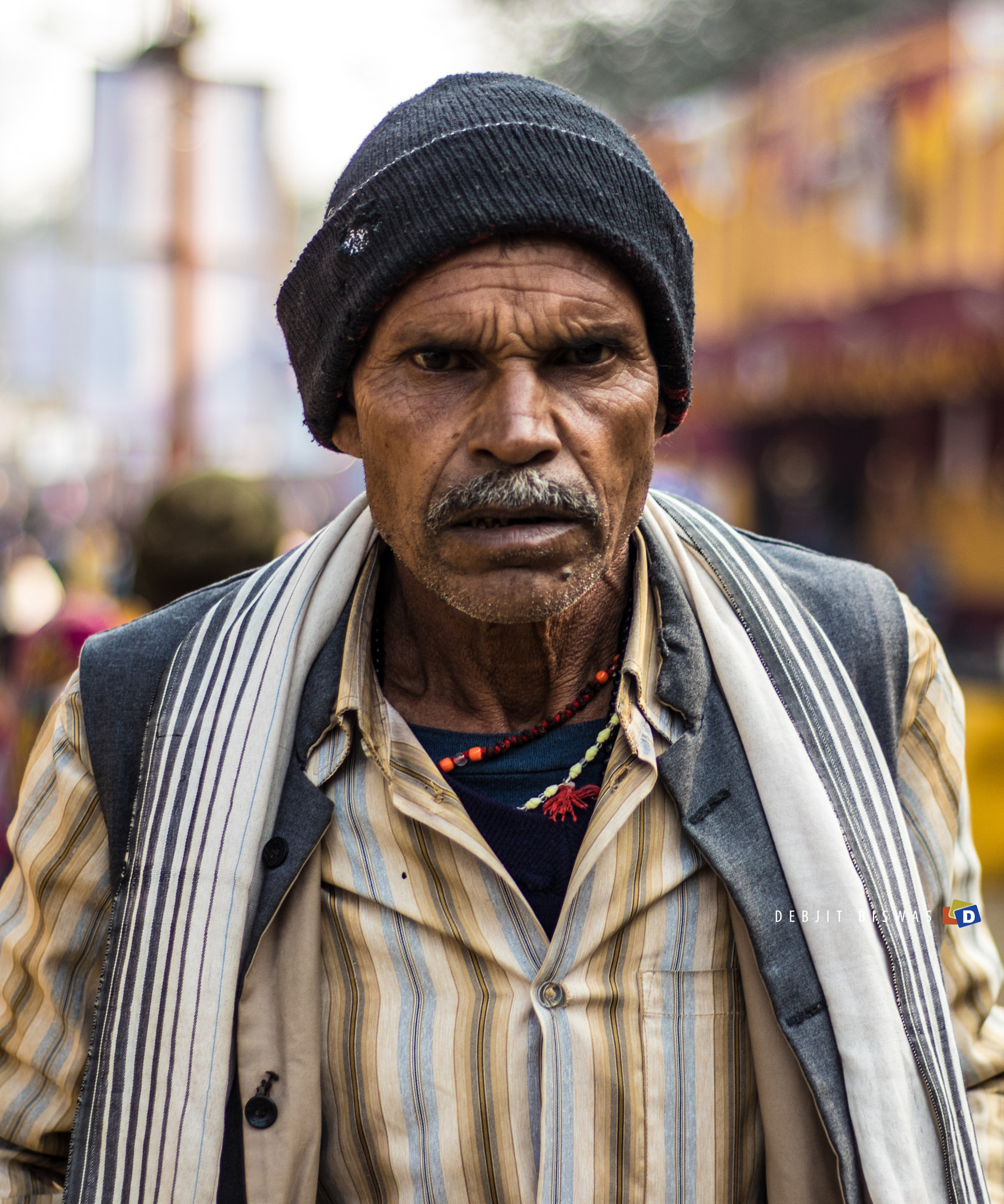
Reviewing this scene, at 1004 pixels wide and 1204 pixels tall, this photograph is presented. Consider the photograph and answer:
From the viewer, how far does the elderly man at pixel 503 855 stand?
1.44 meters

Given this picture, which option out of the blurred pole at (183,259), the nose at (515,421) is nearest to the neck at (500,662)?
the nose at (515,421)

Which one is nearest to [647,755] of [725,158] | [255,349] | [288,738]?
[288,738]

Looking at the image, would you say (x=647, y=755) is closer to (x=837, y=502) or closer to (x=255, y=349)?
(x=255, y=349)

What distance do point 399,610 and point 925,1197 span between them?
108cm

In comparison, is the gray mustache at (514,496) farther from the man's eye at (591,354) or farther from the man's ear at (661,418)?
the man's ear at (661,418)

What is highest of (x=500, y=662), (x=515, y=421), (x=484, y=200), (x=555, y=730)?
(x=484, y=200)

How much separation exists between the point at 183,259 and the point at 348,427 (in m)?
4.50

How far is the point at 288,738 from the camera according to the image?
160 centimetres

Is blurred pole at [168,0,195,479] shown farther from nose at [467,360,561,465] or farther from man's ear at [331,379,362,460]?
nose at [467,360,561,465]

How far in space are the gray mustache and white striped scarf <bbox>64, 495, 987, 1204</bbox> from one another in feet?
1.03

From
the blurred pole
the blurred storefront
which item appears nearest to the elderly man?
the blurred pole

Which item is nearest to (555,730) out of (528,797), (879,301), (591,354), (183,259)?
(528,797)

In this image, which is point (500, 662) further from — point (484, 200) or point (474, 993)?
point (484, 200)

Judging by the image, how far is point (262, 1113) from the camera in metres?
1.45
